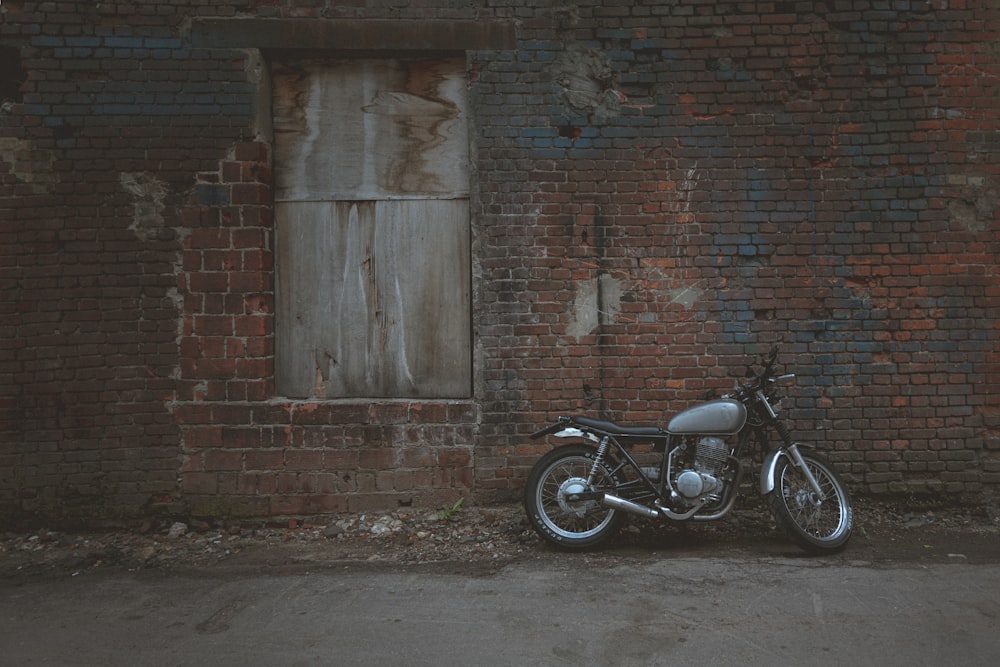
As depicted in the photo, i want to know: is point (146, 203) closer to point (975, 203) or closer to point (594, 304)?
point (594, 304)

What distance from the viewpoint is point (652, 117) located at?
4.80 meters

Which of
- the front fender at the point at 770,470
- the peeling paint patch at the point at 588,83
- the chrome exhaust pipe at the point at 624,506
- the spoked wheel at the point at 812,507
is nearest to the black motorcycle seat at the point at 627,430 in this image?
the chrome exhaust pipe at the point at 624,506

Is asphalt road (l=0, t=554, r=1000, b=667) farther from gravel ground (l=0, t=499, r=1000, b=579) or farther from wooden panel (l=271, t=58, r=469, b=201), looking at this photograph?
wooden panel (l=271, t=58, r=469, b=201)

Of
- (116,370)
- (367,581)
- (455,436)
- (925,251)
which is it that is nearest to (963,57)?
(925,251)

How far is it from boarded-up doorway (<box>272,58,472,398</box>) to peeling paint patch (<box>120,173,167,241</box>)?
82cm

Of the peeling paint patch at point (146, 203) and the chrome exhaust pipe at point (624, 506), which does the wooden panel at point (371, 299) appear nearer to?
the peeling paint patch at point (146, 203)

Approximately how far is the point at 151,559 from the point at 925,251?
5.81 meters

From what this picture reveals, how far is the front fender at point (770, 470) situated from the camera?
4.16m

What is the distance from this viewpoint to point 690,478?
163 inches

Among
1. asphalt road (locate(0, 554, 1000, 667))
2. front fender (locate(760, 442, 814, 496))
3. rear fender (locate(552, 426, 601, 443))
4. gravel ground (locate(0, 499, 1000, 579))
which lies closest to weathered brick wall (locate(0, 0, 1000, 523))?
Result: gravel ground (locate(0, 499, 1000, 579))

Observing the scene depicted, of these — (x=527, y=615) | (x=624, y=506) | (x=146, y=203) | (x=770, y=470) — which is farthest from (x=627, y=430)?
(x=146, y=203)

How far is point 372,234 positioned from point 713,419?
9.23 feet

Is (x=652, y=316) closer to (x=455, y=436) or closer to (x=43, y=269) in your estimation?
(x=455, y=436)

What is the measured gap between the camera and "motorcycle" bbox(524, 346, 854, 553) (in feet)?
13.7
